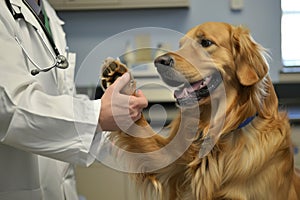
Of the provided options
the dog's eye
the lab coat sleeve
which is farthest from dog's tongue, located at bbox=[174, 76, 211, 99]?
the lab coat sleeve

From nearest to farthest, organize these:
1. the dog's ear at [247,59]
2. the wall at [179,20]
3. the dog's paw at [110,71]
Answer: the dog's paw at [110,71]
the dog's ear at [247,59]
the wall at [179,20]

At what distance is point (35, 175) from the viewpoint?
117 cm

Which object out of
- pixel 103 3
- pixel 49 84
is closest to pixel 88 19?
pixel 103 3

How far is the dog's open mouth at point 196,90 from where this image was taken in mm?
1205

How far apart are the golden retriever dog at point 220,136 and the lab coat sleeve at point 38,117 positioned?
229 millimetres

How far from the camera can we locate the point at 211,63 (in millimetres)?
1288

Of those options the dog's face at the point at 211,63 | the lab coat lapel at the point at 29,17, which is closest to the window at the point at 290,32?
the dog's face at the point at 211,63

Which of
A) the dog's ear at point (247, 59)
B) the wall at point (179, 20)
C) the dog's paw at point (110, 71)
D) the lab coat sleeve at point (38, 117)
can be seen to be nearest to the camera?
the lab coat sleeve at point (38, 117)

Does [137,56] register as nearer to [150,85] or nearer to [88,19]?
[150,85]

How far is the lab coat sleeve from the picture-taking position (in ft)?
3.24

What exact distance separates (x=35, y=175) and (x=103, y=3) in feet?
5.85

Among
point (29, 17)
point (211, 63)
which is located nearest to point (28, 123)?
point (29, 17)

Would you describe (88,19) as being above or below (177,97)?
below

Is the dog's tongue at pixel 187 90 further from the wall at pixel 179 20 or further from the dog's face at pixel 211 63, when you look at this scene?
the wall at pixel 179 20
